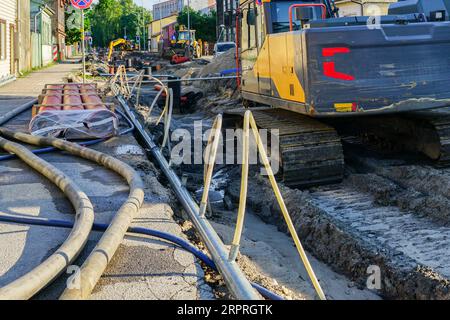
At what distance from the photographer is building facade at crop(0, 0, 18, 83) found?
23.5m

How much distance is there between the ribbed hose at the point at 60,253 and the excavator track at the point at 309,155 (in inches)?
124

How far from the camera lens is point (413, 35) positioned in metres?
7.55

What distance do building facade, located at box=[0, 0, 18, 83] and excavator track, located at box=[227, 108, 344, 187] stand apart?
17426mm

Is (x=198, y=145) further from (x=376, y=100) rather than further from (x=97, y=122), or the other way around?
(x=376, y=100)

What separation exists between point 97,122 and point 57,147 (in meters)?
1.32

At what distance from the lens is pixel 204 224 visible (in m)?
5.53

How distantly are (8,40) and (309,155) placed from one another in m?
20.9

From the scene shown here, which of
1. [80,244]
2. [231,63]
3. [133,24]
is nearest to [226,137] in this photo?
[80,244]

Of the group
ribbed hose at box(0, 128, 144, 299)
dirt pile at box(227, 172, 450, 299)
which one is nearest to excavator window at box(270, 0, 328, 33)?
dirt pile at box(227, 172, 450, 299)

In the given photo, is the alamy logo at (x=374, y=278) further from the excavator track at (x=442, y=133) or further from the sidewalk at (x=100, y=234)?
the excavator track at (x=442, y=133)

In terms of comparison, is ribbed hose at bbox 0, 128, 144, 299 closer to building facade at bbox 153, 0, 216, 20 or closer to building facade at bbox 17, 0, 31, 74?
building facade at bbox 17, 0, 31, 74

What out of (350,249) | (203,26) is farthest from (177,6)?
(350,249)

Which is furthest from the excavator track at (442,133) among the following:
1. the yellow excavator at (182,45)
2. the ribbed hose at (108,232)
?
the yellow excavator at (182,45)

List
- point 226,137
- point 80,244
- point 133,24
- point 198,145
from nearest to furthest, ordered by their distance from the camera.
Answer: point 80,244 < point 226,137 < point 198,145 < point 133,24
